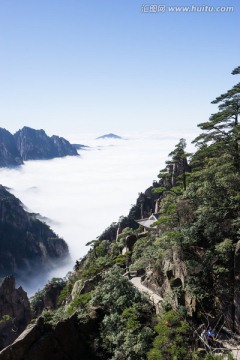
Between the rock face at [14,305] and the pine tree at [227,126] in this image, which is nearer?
the pine tree at [227,126]

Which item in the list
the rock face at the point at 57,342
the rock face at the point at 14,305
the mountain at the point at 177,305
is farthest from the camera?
the rock face at the point at 14,305

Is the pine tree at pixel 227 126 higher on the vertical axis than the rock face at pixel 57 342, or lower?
higher

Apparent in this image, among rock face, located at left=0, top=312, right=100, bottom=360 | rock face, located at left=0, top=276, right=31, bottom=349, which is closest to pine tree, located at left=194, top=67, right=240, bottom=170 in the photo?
rock face, located at left=0, top=312, right=100, bottom=360

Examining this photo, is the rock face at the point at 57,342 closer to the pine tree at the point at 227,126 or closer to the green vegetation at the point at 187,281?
the green vegetation at the point at 187,281

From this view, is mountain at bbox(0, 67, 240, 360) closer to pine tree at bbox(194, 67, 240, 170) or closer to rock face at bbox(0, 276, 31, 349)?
pine tree at bbox(194, 67, 240, 170)

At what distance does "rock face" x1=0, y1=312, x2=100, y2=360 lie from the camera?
26203mm

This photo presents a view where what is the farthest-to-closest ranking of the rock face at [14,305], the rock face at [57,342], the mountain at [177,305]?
1. the rock face at [14,305]
2. the rock face at [57,342]
3. the mountain at [177,305]

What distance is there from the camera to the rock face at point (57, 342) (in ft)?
86.0

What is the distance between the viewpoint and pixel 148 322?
2741 cm

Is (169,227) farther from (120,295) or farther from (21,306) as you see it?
(21,306)

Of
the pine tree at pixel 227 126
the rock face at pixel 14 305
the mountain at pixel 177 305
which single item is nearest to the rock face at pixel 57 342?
the mountain at pixel 177 305

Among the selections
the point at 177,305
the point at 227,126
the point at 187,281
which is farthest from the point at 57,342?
the point at 227,126

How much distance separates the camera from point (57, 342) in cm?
2802

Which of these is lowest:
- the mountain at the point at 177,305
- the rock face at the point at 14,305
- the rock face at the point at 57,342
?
the rock face at the point at 14,305
